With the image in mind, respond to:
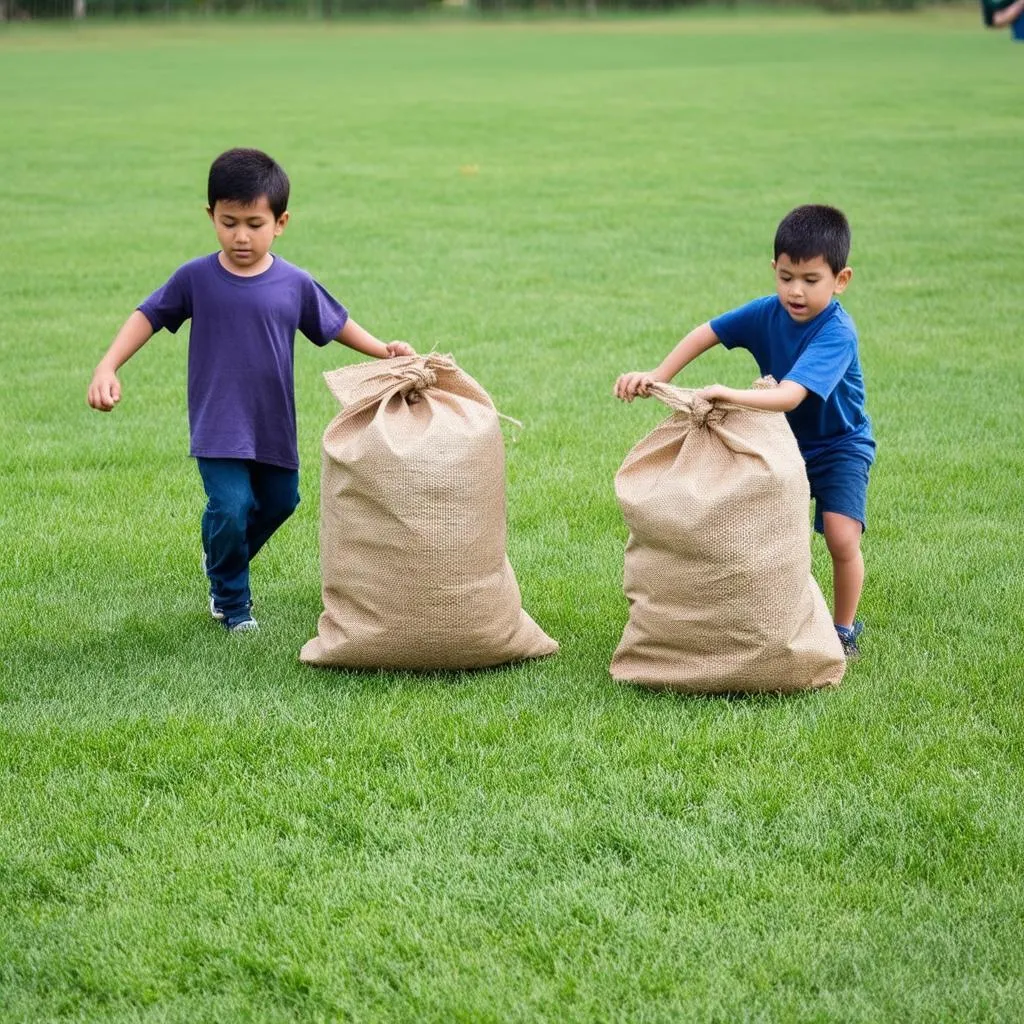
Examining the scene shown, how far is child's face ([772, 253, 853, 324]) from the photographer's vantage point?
13.8ft

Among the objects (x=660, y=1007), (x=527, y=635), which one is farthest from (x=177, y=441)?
(x=660, y=1007)

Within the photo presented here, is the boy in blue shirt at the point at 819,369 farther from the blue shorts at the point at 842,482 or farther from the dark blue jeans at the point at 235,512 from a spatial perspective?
the dark blue jeans at the point at 235,512

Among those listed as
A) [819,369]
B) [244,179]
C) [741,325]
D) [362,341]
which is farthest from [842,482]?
[244,179]

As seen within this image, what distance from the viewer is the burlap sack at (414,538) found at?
4195mm

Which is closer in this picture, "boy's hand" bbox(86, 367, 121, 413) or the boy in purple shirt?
"boy's hand" bbox(86, 367, 121, 413)

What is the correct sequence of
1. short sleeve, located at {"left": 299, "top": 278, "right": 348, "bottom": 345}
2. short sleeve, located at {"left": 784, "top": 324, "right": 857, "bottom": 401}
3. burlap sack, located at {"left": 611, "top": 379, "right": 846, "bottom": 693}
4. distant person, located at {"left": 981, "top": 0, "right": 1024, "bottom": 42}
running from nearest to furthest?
distant person, located at {"left": 981, "top": 0, "right": 1024, "bottom": 42} < burlap sack, located at {"left": 611, "top": 379, "right": 846, "bottom": 693} < short sleeve, located at {"left": 784, "top": 324, "right": 857, "bottom": 401} < short sleeve, located at {"left": 299, "top": 278, "right": 348, "bottom": 345}

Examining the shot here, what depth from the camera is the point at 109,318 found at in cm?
953

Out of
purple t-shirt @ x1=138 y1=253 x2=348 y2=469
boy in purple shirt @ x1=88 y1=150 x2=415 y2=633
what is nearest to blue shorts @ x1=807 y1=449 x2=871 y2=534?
boy in purple shirt @ x1=88 y1=150 x2=415 y2=633

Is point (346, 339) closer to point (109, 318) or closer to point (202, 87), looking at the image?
point (109, 318)

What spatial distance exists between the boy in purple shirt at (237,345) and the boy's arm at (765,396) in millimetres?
955

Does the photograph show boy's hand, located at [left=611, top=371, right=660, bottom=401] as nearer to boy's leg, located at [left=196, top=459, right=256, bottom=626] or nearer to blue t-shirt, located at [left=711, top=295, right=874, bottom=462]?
blue t-shirt, located at [left=711, top=295, right=874, bottom=462]

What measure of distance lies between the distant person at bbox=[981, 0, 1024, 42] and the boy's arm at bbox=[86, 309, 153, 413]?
2.36 meters

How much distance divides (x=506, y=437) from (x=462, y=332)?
2.34 meters

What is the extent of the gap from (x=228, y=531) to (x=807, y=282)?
1.78m
